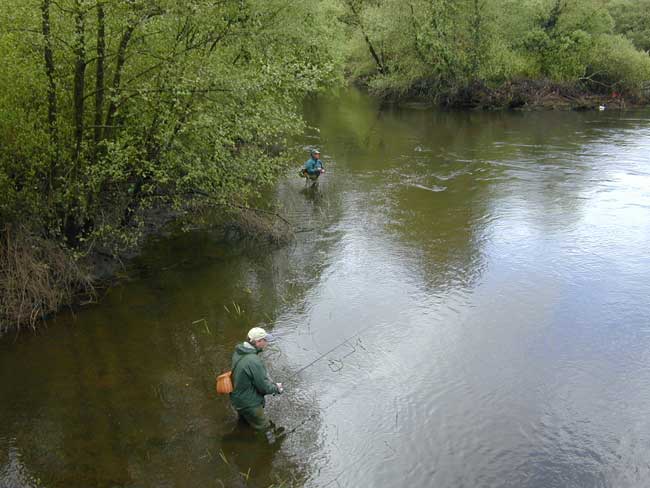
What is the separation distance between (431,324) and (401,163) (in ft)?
50.6

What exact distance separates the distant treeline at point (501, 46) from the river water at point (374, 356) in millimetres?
23573

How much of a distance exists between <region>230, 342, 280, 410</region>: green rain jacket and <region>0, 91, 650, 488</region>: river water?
0.70 m

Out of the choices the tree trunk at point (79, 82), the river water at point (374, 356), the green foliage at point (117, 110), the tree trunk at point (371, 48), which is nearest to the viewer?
the river water at point (374, 356)

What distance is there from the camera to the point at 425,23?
141ft

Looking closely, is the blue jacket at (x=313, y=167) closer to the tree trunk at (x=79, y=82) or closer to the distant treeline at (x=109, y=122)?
the distant treeline at (x=109, y=122)

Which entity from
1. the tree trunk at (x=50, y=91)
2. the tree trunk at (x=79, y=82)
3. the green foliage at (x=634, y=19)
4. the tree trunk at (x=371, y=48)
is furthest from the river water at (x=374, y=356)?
the green foliage at (x=634, y=19)

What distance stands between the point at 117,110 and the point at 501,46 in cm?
3503

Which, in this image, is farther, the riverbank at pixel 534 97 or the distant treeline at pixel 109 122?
the riverbank at pixel 534 97

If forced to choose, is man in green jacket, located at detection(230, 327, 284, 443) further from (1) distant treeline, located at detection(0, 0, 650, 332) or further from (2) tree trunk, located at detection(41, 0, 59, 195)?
(2) tree trunk, located at detection(41, 0, 59, 195)

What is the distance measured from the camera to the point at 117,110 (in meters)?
14.0

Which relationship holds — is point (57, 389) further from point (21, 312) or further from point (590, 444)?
point (590, 444)

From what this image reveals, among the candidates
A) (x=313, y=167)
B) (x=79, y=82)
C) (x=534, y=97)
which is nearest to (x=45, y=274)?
(x=79, y=82)

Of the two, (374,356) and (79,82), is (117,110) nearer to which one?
(79,82)

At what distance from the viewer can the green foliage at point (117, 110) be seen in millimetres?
12656
